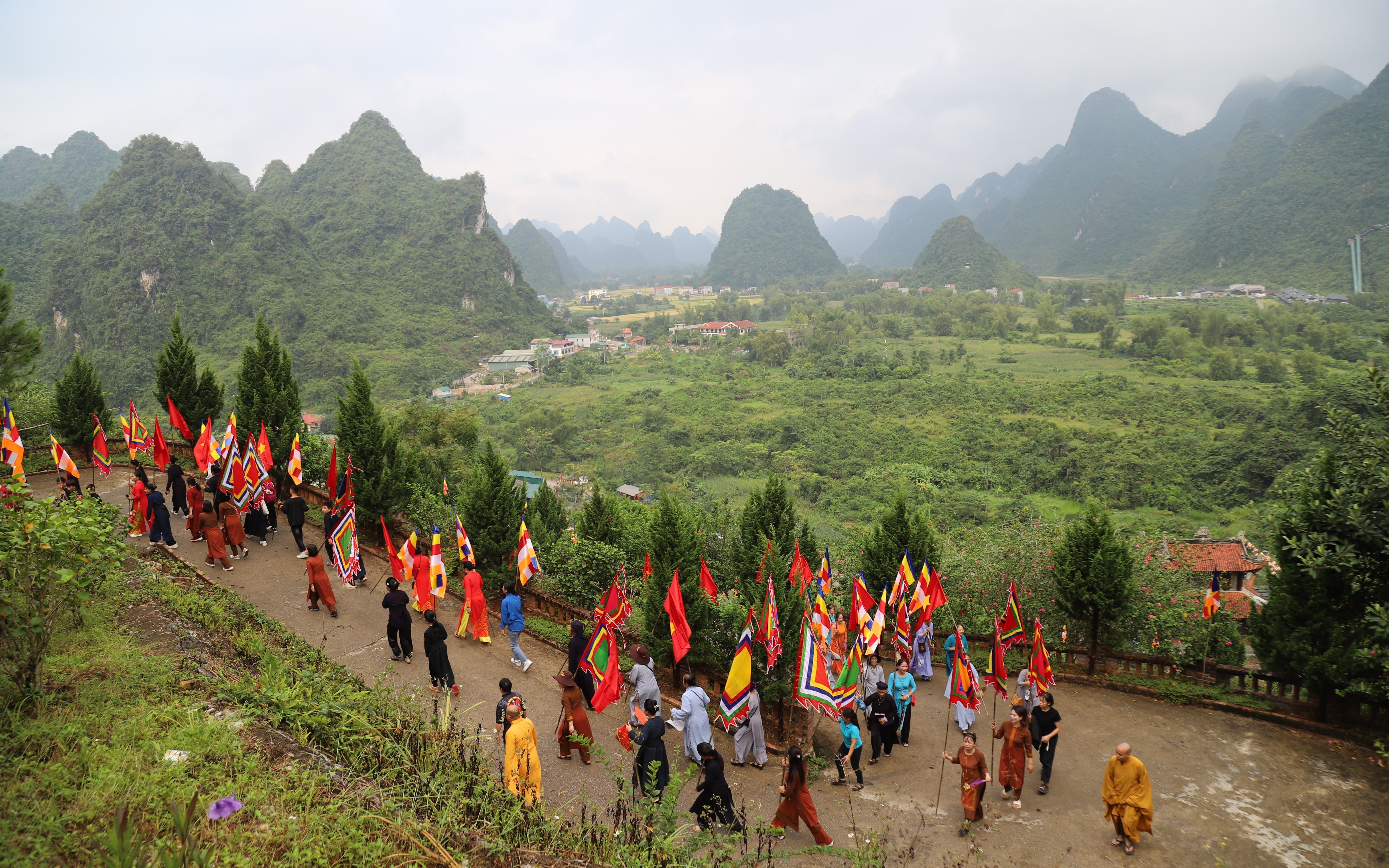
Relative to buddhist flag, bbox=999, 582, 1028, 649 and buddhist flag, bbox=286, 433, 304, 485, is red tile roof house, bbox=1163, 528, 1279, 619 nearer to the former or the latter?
buddhist flag, bbox=999, 582, 1028, 649

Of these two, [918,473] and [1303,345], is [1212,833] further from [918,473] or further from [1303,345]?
[1303,345]

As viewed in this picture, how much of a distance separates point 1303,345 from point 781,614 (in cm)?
6548

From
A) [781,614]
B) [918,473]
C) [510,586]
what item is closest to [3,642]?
[510,586]

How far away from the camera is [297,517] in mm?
10227

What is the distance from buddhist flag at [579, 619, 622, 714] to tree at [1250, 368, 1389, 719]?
684 centimetres

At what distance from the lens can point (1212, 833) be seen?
5.72 m

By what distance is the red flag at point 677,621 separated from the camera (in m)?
7.20

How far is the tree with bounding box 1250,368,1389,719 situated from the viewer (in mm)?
6582

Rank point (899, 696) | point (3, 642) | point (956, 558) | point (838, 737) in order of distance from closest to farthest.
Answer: point (3, 642), point (899, 696), point (838, 737), point (956, 558)

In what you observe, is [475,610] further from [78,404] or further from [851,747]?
[78,404]

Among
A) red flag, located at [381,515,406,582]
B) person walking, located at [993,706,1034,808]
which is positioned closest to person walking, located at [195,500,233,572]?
red flag, located at [381,515,406,582]

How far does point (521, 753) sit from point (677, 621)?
→ 2.56 meters

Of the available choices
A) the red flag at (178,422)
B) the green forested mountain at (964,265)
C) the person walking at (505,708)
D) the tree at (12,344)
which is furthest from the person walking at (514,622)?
the green forested mountain at (964,265)

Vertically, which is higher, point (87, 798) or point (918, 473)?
point (87, 798)
